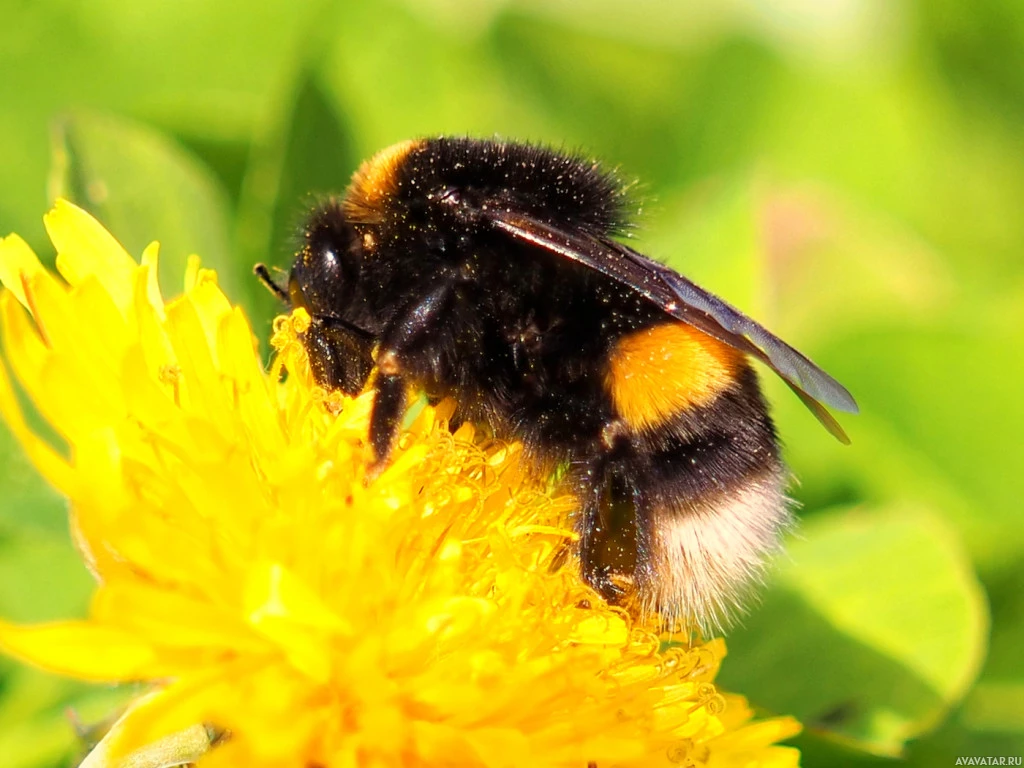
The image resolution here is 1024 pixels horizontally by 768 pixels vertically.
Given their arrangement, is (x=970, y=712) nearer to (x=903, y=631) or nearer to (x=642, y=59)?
(x=903, y=631)

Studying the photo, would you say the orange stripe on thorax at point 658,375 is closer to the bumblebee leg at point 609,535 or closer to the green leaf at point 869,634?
the bumblebee leg at point 609,535

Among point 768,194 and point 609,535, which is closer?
point 609,535

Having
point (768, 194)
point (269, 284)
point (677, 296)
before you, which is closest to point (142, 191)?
point (269, 284)

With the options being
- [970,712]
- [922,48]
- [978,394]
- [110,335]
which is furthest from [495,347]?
[922,48]

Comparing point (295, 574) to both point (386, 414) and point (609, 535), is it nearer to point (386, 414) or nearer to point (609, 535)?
point (386, 414)

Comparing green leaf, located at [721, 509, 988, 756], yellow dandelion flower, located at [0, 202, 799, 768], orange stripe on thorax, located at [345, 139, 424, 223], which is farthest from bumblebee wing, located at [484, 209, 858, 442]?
green leaf, located at [721, 509, 988, 756]

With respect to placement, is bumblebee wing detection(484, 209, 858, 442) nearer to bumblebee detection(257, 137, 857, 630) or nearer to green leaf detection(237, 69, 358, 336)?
bumblebee detection(257, 137, 857, 630)
